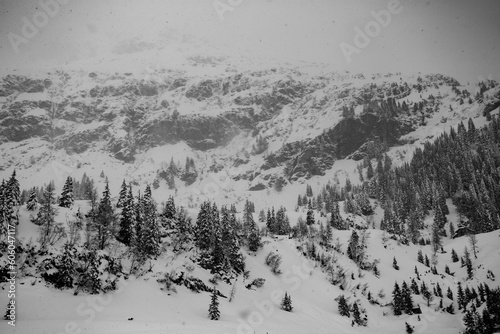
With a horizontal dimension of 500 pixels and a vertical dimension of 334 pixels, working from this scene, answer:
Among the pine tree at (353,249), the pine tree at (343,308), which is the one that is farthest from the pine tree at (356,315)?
the pine tree at (353,249)

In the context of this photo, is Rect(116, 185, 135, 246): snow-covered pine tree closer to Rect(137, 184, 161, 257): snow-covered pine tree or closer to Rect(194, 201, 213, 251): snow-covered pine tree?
Rect(137, 184, 161, 257): snow-covered pine tree

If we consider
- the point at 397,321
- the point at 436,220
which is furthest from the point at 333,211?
the point at 397,321

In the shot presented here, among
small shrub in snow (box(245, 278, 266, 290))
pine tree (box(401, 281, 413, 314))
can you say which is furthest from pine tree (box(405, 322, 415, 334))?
small shrub in snow (box(245, 278, 266, 290))

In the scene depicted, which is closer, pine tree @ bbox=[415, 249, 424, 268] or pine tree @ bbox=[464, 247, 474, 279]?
pine tree @ bbox=[464, 247, 474, 279]

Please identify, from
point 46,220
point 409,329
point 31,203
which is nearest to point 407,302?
point 409,329

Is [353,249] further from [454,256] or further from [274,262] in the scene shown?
[454,256]

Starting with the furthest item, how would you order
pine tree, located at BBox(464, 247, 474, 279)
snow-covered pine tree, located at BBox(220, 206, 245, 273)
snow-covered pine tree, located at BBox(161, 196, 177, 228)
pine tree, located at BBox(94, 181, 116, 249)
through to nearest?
1. pine tree, located at BBox(464, 247, 474, 279)
2. snow-covered pine tree, located at BBox(161, 196, 177, 228)
3. snow-covered pine tree, located at BBox(220, 206, 245, 273)
4. pine tree, located at BBox(94, 181, 116, 249)

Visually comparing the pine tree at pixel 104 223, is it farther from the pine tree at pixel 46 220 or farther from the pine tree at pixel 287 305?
the pine tree at pixel 287 305

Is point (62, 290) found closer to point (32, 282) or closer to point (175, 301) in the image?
point (32, 282)
